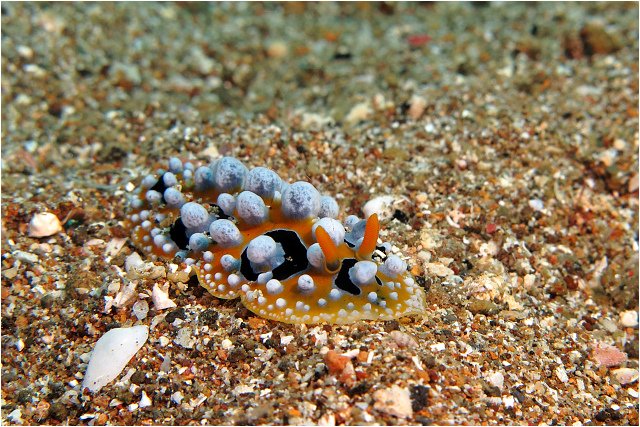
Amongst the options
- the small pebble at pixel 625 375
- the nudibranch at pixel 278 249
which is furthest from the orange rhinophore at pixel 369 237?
the small pebble at pixel 625 375

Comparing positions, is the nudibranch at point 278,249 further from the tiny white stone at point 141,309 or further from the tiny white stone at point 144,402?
the tiny white stone at point 144,402

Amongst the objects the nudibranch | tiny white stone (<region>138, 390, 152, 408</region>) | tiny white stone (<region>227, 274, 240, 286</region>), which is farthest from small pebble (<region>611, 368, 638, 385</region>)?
tiny white stone (<region>138, 390, 152, 408</region>)

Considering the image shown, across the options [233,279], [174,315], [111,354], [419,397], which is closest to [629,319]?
[419,397]

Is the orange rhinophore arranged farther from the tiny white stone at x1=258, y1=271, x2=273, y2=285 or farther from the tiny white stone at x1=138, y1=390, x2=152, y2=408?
the tiny white stone at x1=138, y1=390, x2=152, y2=408

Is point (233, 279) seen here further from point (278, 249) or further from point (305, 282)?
point (305, 282)

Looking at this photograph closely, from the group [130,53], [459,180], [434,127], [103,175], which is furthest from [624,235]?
[130,53]

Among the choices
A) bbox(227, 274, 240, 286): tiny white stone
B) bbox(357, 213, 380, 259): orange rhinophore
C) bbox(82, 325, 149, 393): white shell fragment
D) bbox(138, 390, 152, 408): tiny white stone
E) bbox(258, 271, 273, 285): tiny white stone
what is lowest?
bbox(138, 390, 152, 408): tiny white stone

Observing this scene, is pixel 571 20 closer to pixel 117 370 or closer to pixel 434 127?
pixel 434 127
